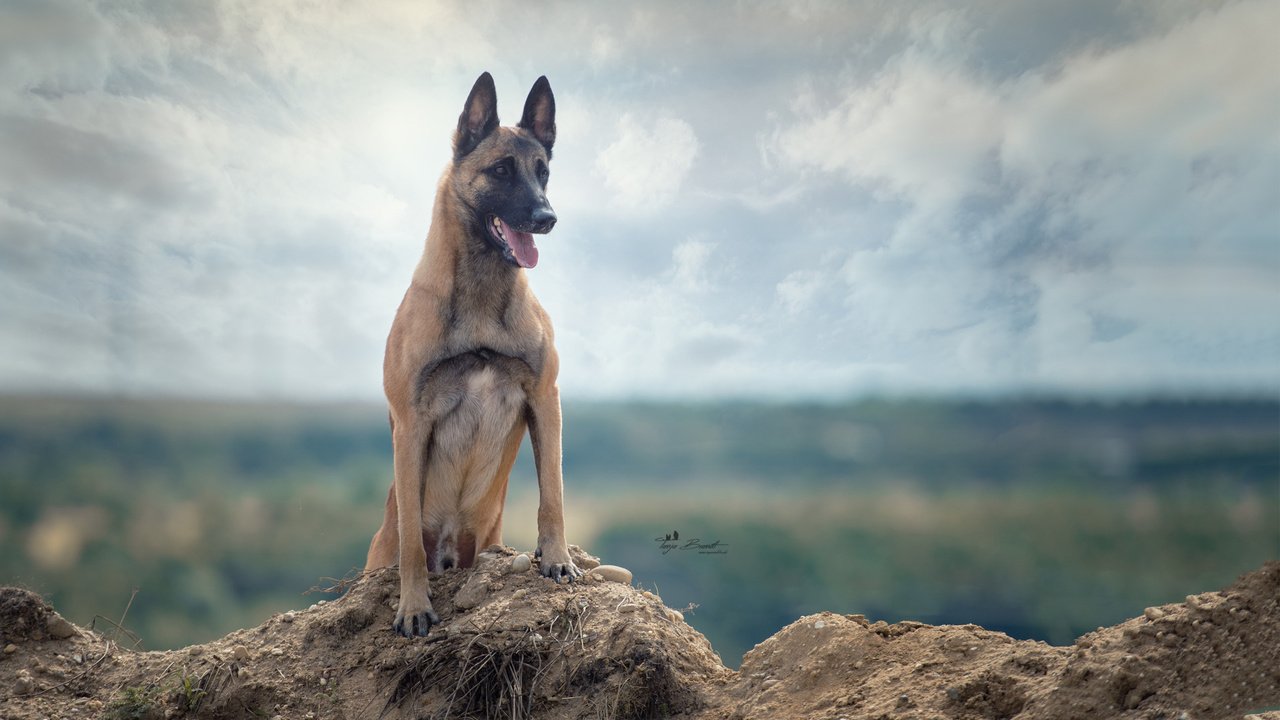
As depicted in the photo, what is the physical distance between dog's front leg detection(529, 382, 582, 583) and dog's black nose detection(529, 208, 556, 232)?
4.48ft

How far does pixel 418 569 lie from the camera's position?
7449 millimetres

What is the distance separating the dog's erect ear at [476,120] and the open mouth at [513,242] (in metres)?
0.77

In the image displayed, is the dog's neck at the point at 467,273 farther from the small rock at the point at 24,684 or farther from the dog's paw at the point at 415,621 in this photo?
the small rock at the point at 24,684

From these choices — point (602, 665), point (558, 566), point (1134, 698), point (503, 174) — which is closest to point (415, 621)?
point (558, 566)

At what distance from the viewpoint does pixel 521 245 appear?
7.91m

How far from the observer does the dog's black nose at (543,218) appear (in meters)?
7.73

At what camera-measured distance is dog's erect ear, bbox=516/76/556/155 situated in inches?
328

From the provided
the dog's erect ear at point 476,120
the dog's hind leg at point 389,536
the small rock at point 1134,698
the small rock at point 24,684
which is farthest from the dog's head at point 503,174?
the small rock at point 1134,698

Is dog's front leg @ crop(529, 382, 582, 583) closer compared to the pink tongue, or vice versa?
dog's front leg @ crop(529, 382, 582, 583)

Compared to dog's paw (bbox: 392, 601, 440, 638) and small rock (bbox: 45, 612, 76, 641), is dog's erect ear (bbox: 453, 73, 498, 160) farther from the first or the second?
small rock (bbox: 45, 612, 76, 641)

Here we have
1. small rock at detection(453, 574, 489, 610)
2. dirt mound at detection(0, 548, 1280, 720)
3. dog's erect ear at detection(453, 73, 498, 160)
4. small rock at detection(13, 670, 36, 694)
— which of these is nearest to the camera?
dirt mound at detection(0, 548, 1280, 720)

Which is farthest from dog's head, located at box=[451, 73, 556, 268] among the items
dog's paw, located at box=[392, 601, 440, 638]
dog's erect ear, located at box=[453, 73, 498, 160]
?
dog's paw, located at box=[392, 601, 440, 638]

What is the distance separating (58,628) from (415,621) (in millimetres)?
3444

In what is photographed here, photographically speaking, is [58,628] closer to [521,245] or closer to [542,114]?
[521,245]
